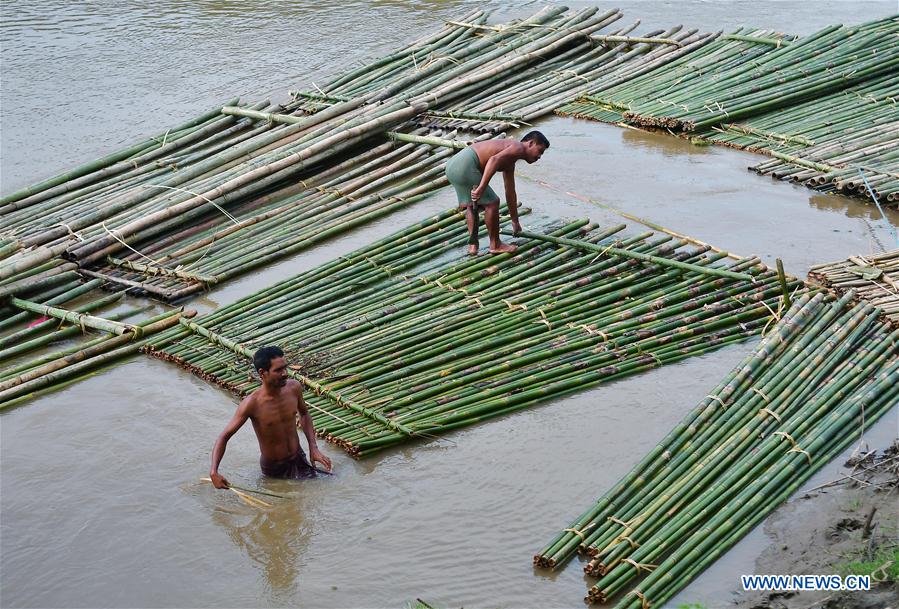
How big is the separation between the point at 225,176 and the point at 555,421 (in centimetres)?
473

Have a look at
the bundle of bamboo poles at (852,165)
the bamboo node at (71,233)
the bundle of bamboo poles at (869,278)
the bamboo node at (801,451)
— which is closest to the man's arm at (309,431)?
the bamboo node at (801,451)

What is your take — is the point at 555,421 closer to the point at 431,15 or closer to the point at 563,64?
the point at 563,64

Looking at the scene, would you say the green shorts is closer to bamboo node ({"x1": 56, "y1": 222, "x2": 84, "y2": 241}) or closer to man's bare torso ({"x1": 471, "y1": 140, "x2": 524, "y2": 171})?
man's bare torso ({"x1": 471, "y1": 140, "x2": 524, "y2": 171})

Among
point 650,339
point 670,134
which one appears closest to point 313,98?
point 670,134

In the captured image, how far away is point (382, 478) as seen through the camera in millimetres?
6480

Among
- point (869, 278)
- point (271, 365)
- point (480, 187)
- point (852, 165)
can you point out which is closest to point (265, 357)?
point (271, 365)

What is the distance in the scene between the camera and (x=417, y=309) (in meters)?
8.15

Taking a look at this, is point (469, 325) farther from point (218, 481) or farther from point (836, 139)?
point (836, 139)

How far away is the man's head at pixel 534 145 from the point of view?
837 centimetres

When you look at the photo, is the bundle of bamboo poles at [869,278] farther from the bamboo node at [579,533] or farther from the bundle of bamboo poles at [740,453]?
the bamboo node at [579,533]

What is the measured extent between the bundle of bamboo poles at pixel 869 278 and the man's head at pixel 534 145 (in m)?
2.01

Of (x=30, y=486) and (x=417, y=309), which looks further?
(x=417, y=309)

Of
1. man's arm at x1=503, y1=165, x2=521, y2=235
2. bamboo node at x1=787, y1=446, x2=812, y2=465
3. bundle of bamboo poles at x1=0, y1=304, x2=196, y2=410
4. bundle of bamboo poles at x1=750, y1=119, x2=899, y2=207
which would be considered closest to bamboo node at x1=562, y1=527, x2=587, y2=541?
bamboo node at x1=787, y1=446, x2=812, y2=465

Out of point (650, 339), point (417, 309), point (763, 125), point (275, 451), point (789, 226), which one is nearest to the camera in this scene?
point (275, 451)
